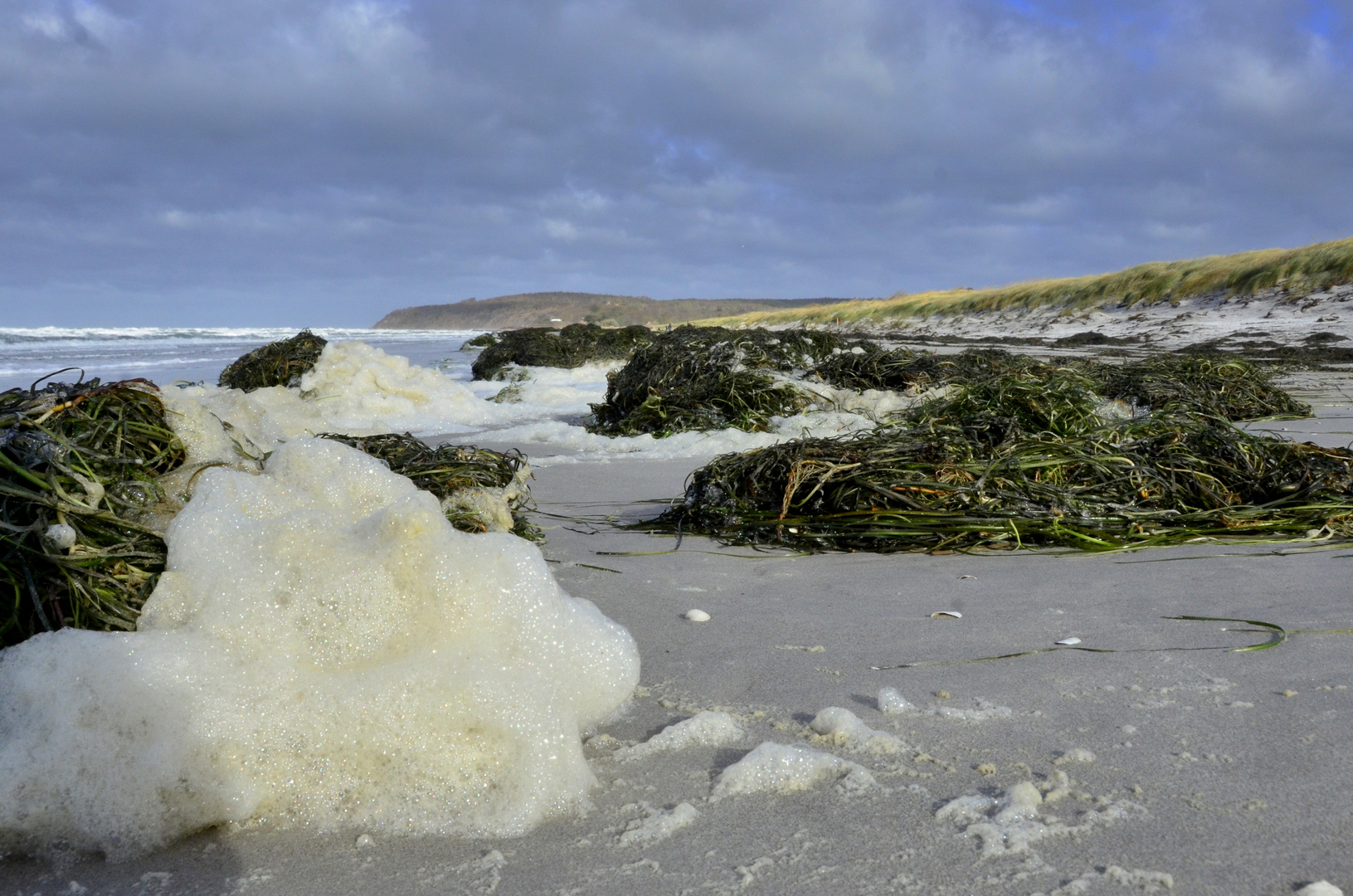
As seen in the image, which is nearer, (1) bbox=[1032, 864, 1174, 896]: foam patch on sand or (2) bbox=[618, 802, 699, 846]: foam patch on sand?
(1) bbox=[1032, 864, 1174, 896]: foam patch on sand

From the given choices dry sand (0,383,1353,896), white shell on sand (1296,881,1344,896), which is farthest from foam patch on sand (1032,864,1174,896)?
white shell on sand (1296,881,1344,896)

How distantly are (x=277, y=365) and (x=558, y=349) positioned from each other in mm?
4538

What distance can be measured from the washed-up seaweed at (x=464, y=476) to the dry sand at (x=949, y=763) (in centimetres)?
50

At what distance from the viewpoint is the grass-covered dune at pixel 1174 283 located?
50.3 feet

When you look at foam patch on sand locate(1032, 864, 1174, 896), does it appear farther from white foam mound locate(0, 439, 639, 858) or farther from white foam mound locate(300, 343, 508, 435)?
white foam mound locate(300, 343, 508, 435)

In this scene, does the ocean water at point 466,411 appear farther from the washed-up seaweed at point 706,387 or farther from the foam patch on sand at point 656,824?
the foam patch on sand at point 656,824

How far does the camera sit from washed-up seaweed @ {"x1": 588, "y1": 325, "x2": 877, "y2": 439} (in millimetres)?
6168

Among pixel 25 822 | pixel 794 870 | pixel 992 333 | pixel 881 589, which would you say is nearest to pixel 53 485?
pixel 25 822

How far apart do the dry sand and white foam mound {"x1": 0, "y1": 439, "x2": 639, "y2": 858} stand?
6cm

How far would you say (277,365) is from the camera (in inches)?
364

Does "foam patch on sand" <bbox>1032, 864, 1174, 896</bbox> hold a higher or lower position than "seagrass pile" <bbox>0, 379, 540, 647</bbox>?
lower

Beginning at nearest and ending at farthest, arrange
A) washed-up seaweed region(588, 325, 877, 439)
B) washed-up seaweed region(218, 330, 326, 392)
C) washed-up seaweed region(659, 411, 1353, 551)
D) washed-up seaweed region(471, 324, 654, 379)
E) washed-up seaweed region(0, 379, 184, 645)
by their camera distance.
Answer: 1. washed-up seaweed region(0, 379, 184, 645)
2. washed-up seaweed region(659, 411, 1353, 551)
3. washed-up seaweed region(588, 325, 877, 439)
4. washed-up seaweed region(218, 330, 326, 392)
5. washed-up seaweed region(471, 324, 654, 379)

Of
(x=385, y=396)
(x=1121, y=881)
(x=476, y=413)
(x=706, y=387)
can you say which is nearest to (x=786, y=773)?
(x=1121, y=881)

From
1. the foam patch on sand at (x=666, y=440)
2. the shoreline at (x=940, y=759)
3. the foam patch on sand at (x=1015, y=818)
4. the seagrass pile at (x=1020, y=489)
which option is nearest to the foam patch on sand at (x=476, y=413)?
the foam patch on sand at (x=666, y=440)
